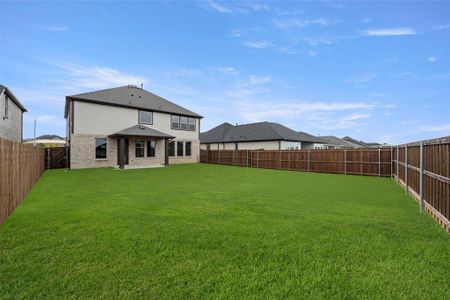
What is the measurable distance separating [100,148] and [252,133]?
20375 millimetres

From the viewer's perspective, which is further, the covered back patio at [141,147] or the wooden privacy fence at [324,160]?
the covered back patio at [141,147]

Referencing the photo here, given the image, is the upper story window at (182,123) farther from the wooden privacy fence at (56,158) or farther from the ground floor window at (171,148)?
the wooden privacy fence at (56,158)

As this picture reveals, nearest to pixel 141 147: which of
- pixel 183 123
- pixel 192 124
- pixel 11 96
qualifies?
pixel 183 123

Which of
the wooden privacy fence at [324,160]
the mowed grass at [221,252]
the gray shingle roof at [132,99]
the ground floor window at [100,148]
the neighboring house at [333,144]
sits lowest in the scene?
the mowed grass at [221,252]

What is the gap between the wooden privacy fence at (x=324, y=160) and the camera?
15445 mm

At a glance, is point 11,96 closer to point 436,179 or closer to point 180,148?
point 180,148

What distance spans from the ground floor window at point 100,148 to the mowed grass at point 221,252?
48.5ft

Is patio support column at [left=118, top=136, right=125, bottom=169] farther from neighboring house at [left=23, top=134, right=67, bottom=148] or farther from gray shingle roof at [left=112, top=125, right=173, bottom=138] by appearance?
neighboring house at [left=23, top=134, right=67, bottom=148]

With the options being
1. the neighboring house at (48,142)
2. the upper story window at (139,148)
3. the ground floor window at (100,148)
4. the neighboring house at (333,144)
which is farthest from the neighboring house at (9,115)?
the neighboring house at (333,144)

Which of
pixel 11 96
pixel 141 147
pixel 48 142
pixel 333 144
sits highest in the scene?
pixel 11 96

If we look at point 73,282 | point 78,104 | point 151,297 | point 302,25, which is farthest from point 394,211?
point 78,104

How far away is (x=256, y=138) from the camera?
32906 millimetres

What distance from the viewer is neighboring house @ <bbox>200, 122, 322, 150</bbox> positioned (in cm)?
3144

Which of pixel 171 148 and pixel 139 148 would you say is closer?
pixel 139 148
